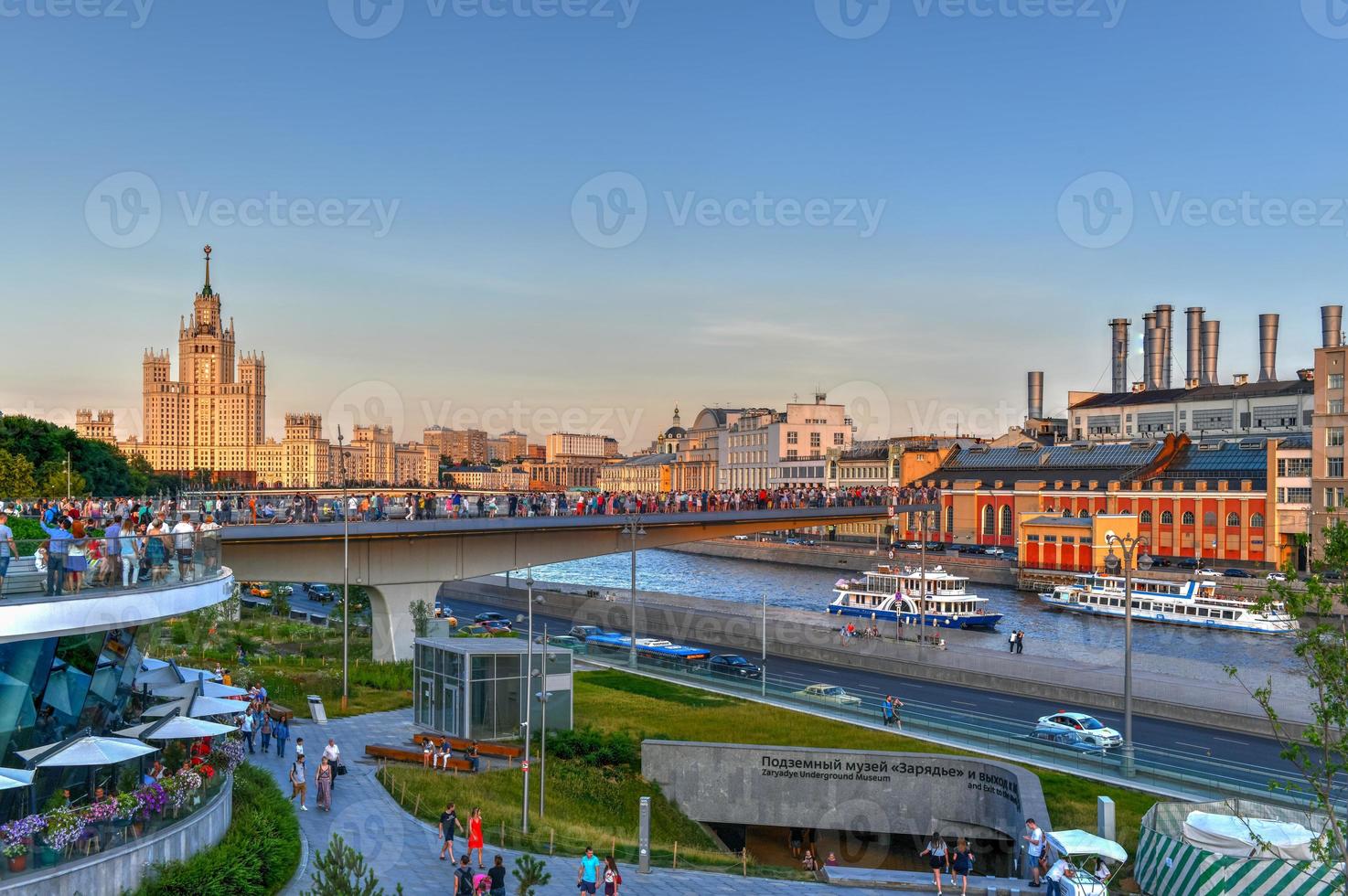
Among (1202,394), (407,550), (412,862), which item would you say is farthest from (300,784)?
(1202,394)

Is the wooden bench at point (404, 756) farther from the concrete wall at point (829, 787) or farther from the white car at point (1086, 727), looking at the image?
the white car at point (1086, 727)

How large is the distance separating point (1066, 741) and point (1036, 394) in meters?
111

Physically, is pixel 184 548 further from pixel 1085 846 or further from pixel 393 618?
pixel 393 618

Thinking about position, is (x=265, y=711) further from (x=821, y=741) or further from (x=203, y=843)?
(x=821, y=741)

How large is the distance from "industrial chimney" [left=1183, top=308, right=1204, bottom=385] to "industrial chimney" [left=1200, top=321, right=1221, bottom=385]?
0.34m

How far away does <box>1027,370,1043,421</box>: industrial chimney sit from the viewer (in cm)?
13425

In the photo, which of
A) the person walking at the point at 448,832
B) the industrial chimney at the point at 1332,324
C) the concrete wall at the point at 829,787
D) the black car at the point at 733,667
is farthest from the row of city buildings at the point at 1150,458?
the person walking at the point at 448,832

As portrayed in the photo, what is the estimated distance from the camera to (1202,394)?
106 m

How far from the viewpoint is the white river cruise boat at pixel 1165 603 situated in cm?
6209

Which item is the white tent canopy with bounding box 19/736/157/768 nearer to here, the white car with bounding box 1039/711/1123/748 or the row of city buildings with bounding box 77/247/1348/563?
the white car with bounding box 1039/711/1123/748

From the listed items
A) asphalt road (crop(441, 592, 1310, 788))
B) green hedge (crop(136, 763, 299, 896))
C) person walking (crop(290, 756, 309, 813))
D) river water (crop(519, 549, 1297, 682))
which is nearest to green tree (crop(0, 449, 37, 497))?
asphalt road (crop(441, 592, 1310, 788))

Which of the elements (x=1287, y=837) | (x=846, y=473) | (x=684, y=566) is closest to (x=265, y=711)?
(x=1287, y=837)

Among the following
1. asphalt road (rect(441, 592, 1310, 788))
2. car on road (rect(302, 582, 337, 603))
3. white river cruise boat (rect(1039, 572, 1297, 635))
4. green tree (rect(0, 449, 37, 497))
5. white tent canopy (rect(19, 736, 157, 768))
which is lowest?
car on road (rect(302, 582, 337, 603))

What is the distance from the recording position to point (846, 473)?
131750mm
